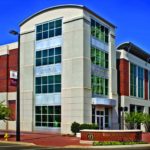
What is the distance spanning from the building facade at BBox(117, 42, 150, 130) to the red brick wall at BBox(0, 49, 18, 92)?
1543 cm

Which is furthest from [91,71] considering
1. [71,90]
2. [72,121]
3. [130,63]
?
[130,63]

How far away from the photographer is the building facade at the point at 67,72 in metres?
43.8

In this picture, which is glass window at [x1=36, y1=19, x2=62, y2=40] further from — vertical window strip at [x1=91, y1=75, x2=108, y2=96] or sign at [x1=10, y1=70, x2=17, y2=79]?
sign at [x1=10, y1=70, x2=17, y2=79]

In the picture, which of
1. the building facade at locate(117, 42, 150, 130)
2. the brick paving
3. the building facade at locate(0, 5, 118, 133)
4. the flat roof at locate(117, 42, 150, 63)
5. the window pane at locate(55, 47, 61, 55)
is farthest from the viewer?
the flat roof at locate(117, 42, 150, 63)

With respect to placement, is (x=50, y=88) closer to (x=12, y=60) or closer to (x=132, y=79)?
(x=12, y=60)

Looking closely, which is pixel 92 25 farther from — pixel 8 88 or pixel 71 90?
pixel 8 88

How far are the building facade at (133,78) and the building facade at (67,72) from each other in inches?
6.0

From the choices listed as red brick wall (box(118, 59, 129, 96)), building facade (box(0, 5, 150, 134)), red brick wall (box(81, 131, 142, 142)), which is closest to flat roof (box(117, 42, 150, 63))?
building facade (box(0, 5, 150, 134))

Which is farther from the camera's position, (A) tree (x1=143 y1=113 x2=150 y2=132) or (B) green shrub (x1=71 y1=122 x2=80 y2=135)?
(A) tree (x1=143 y1=113 x2=150 y2=132)

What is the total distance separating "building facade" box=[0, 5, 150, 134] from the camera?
43.8 meters

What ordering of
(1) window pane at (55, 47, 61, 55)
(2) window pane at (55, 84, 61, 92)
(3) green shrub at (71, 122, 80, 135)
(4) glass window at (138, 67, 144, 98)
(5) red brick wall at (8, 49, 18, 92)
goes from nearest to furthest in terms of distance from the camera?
1. (3) green shrub at (71, 122, 80, 135)
2. (2) window pane at (55, 84, 61, 92)
3. (1) window pane at (55, 47, 61, 55)
4. (5) red brick wall at (8, 49, 18, 92)
5. (4) glass window at (138, 67, 144, 98)

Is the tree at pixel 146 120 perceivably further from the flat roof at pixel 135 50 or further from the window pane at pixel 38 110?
the window pane at pixel 38 110

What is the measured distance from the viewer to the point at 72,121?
43.3 metres

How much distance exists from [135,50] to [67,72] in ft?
63.2
